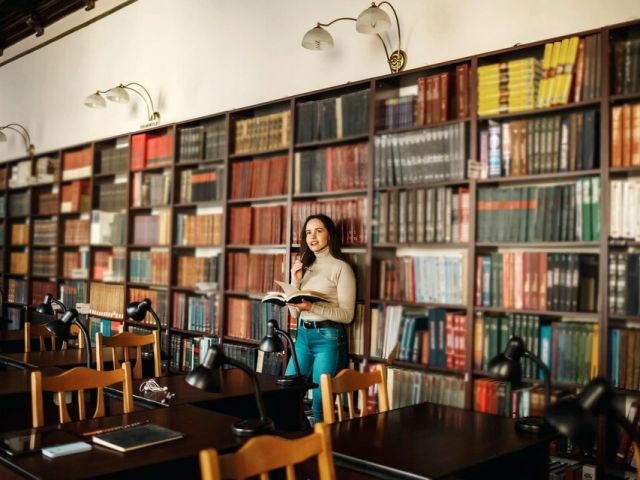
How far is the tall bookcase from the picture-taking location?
3.27 metres

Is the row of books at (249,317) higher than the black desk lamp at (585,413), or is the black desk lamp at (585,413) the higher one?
the black desk lamp at (585,413)

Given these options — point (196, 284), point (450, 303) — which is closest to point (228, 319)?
point (196, 284)

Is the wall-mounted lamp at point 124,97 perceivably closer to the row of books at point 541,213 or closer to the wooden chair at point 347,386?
the row of books at point 541,213

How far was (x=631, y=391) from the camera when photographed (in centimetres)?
314

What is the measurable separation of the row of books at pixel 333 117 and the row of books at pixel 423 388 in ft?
5.26

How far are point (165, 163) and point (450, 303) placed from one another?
3137 millimetres

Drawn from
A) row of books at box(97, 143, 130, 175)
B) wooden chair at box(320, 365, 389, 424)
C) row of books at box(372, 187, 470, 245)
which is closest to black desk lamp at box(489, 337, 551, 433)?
wooden chair at box(320, 365, 389, 424)

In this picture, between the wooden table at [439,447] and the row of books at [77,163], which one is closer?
the wooden table at [439,447]

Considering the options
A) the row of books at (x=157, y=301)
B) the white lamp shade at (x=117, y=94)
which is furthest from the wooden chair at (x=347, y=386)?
the white lamp shade at (x=117, y=94)

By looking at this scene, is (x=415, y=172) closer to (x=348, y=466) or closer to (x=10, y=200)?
(x=348, y=466)

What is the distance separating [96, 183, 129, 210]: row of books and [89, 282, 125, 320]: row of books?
2.63ft

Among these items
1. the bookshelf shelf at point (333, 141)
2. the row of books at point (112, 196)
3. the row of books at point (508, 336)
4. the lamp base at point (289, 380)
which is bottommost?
the lamp base at point (289, 380)

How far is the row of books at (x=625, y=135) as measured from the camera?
317 centimetres

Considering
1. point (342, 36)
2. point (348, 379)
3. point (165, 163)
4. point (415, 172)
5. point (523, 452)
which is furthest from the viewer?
point (165, 163)
